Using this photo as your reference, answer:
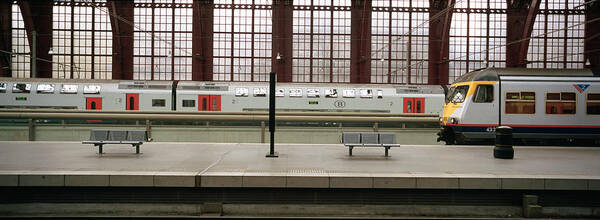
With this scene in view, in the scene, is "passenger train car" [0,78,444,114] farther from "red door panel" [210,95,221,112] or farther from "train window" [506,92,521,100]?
"train window" [506,92,521,100]

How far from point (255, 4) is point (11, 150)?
2627cm

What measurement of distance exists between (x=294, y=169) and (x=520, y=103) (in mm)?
9221

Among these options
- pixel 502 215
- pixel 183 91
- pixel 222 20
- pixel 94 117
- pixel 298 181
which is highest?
pixel 222 20

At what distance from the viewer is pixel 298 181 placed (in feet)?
21.5

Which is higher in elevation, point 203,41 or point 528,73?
point 203,41

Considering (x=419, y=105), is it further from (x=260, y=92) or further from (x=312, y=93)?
(x=260, y=92)

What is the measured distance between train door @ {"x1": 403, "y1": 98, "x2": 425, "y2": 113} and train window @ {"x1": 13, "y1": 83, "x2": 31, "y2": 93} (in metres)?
23.6

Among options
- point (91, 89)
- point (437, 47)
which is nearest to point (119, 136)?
point (91, 89)

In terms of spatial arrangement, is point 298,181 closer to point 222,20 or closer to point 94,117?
point 94,117

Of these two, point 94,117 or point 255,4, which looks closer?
point 94,117

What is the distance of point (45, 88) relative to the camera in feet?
75.5

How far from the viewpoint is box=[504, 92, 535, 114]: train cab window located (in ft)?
40.9

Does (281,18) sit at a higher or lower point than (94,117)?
higher

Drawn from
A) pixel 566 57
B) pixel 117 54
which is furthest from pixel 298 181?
pixel 566 57
